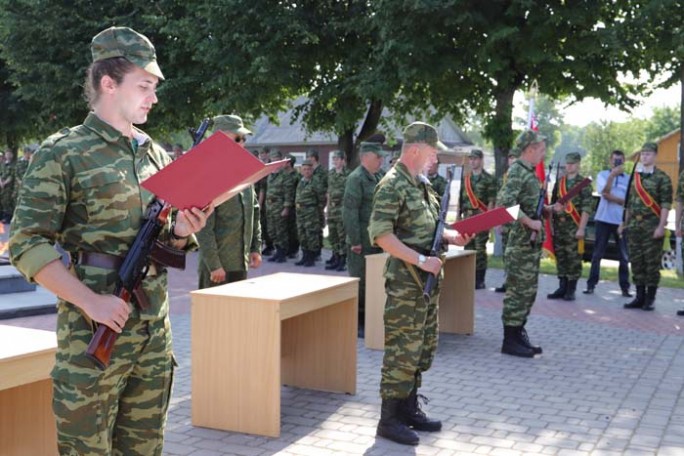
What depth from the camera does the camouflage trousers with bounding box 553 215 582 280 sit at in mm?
11781

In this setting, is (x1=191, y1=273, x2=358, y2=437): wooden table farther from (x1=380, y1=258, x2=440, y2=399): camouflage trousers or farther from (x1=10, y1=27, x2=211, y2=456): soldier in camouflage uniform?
(x1=10, y1=27, x2=211, y2=456): soldier in camouflage uniform

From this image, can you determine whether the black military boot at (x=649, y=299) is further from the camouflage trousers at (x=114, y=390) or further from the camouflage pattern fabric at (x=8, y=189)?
the camouflage pattern fabric at (x=8, y=189)

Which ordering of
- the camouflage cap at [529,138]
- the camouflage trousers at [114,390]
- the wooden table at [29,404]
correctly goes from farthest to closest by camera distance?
the camouflage cap at [529,138]
the wooden table at [29,404]
the camouflage trousers at [114,390]

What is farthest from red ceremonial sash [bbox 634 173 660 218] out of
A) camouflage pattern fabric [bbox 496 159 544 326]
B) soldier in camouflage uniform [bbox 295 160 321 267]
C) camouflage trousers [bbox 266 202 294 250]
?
camouflage trousers [bbox 266 202 294 250]

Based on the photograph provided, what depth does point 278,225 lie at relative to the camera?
53.2 ft

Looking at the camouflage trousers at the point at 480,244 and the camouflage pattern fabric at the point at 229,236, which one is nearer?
the camouflage pattern fabric at the point at 229,236

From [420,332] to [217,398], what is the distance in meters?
1.58

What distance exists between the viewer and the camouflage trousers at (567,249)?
1178 centimetres

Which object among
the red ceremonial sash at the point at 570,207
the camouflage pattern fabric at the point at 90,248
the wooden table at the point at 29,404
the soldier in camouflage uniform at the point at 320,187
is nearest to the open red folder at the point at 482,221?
the wooden table at the point at 29,404

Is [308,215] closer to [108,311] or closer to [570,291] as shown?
[570,291]

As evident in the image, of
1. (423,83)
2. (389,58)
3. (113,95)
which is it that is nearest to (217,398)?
(113,95)

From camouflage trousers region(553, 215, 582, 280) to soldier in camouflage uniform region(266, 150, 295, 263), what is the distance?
20.1 feet

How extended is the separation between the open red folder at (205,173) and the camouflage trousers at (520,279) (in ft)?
18.2

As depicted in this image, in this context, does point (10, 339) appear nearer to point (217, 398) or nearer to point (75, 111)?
point (217, 398)
